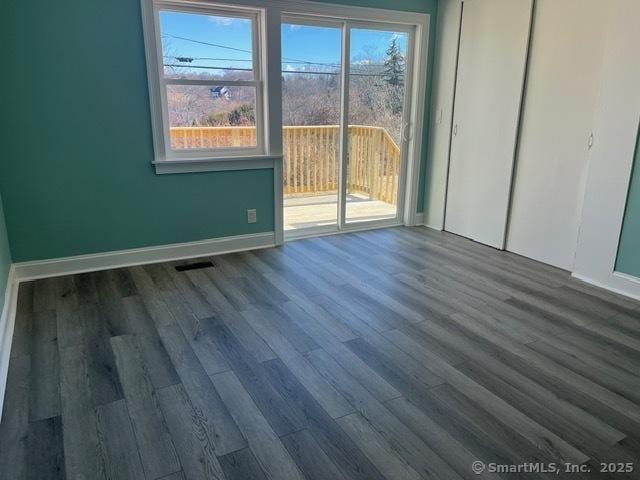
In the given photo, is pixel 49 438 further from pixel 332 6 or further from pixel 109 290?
pixel 332 6

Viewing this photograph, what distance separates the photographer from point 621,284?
3.21 meters

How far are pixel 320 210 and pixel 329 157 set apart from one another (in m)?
0.55

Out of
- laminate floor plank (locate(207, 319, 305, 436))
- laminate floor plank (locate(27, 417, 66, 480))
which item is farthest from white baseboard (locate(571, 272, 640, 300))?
laminate floor plank (locate(27, 417, 66, 480))

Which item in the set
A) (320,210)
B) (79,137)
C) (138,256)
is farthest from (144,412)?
(320,210)

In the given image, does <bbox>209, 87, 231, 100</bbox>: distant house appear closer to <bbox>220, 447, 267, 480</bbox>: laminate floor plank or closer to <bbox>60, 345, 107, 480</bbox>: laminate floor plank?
<bbox>60, 345, 107, 480</bbox>: laminate floor plank

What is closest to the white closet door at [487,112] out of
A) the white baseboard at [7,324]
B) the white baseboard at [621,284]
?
the white baseboard at [621,284]

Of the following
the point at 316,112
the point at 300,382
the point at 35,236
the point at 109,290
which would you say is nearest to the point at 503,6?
the point at 316,112

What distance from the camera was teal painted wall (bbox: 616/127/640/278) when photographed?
10.1 ft

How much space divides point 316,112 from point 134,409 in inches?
124

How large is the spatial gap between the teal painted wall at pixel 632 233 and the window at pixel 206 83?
2853 millimetres

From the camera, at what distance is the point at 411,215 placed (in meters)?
5.03

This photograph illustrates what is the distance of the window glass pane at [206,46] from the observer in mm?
3537

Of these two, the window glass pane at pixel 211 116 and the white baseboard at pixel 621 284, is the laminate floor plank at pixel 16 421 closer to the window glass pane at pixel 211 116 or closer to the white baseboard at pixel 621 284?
the window glass pane at pixel 211 116

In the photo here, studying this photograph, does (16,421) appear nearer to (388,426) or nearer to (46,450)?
(46,450)
